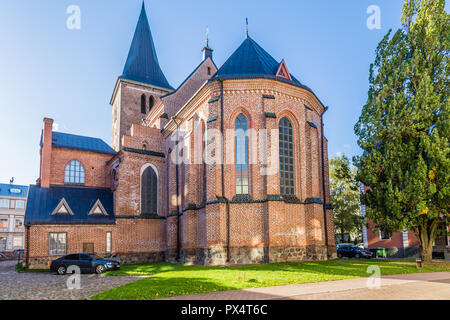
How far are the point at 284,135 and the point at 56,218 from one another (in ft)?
55.0

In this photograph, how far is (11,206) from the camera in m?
61.2

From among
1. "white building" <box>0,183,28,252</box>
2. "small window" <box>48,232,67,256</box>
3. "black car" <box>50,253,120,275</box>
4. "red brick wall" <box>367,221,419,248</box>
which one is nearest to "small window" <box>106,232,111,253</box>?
"small window" <box>48,232,67,256</box>

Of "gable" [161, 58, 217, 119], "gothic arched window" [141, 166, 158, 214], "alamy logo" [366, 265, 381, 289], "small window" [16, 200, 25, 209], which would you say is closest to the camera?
"alamy logo" [366, 265, 381, 289]

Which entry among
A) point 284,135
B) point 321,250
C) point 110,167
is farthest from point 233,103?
point 110,167

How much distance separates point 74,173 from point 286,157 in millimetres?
18320

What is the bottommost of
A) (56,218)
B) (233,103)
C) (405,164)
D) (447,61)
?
(56,218)

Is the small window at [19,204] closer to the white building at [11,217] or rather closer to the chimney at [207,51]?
the white building at [11,217]

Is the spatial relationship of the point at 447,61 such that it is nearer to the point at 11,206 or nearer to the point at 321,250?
the point at 321,250

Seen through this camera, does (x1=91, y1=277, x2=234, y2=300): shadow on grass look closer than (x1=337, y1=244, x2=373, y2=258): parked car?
Yes

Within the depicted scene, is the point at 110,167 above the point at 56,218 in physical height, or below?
above

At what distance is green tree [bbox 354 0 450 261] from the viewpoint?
59.5ft

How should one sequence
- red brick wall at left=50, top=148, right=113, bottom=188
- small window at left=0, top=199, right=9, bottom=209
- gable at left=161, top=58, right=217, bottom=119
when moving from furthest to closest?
small window at left=0, top=199, right=9, bottom=209, gable at left=161, top=58, right=217, bottom=119, red brick wall at left=50, top=148, right=113, bottom=188

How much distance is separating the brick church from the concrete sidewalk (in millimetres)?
7332

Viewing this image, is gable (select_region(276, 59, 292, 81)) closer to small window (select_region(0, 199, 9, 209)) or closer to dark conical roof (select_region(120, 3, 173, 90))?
dark conical roof (select_region(120, 3, 173, 90))
